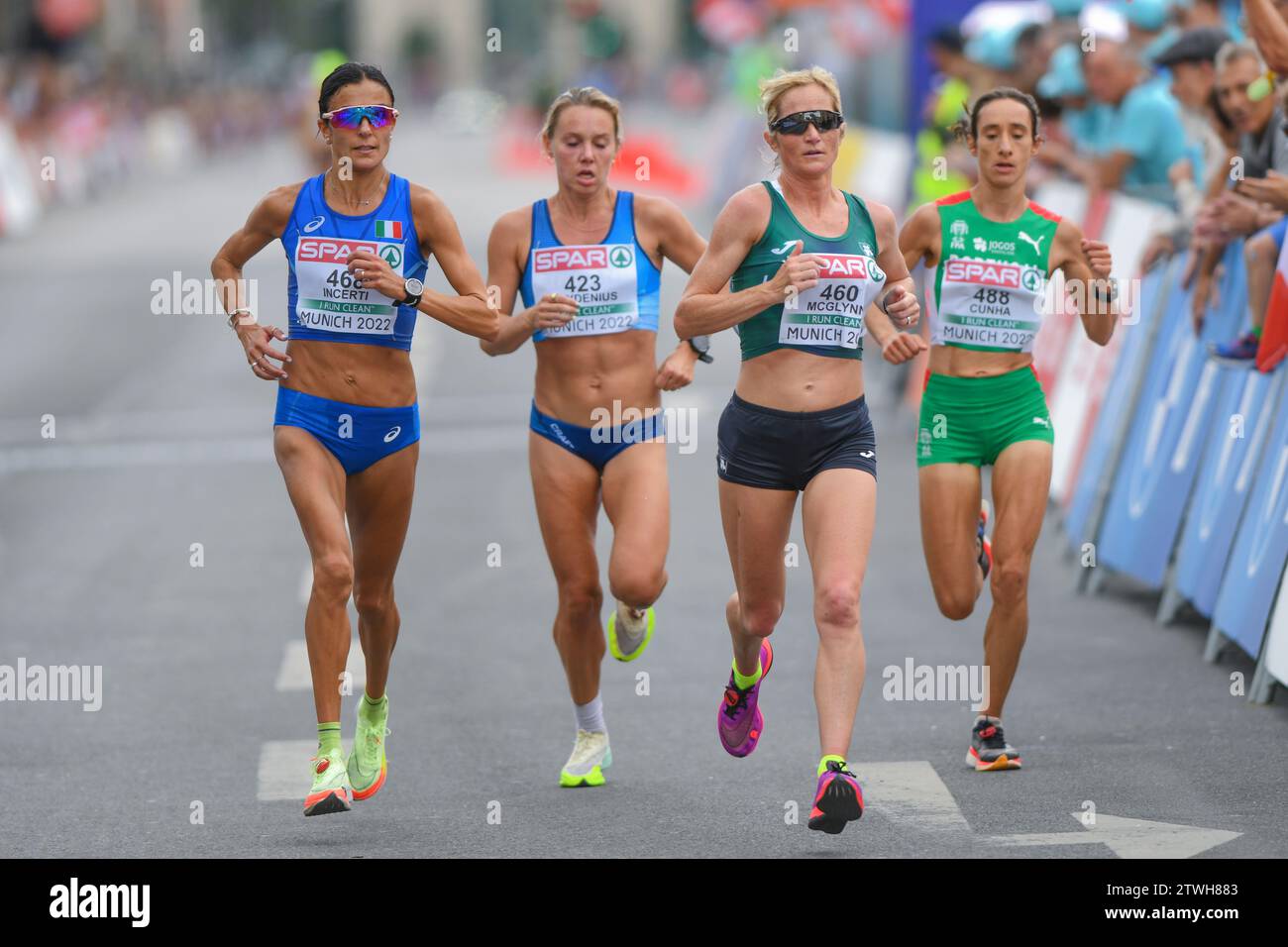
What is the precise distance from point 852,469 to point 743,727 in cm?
111

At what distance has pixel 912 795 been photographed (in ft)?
24.9

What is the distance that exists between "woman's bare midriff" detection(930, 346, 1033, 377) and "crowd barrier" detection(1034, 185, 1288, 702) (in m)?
1.41

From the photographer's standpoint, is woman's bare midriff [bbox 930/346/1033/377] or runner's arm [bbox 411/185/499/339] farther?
woman's bare midriff [bbox 930/346/1033/377]

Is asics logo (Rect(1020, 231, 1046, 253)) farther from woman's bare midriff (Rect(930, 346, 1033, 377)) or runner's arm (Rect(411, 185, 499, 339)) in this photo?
runner's arm (Rect(411, 185, 499, 339))

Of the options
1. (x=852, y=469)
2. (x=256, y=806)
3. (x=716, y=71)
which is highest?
(x=716, y=71)

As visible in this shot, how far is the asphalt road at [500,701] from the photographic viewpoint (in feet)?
23.7

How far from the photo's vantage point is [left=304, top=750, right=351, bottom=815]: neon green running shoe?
23.1 ft

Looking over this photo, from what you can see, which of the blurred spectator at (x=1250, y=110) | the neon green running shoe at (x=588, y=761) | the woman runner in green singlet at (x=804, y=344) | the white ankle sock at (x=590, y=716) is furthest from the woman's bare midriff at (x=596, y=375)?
the blurred spectator at (x=1250, y=110)

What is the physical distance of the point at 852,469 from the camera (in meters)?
7.30

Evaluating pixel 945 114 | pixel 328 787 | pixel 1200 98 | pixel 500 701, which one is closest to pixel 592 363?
pixel 328 787

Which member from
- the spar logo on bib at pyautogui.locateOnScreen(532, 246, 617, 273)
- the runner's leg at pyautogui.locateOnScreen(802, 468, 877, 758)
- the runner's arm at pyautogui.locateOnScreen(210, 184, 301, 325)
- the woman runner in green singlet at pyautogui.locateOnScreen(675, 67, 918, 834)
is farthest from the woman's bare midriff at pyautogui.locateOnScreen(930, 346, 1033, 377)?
the runner's arm at pyautogui.locateOnScreen(210, 184, 301, 325)

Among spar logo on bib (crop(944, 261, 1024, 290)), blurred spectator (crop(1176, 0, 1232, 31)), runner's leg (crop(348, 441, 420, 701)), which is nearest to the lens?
runner's leg (crop(348, 441, 420, 701))
